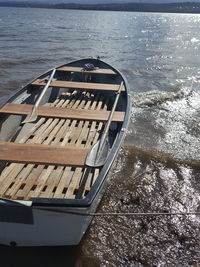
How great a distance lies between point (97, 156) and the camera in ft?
18.3

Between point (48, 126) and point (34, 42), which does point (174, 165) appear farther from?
point (34, 42)

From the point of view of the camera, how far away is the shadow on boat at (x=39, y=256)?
5.26 meters

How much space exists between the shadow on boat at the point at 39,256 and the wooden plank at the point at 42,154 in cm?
147

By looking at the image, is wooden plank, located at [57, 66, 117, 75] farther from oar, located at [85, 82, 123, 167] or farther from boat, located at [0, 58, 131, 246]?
oar, located at [85, 82, 123, 167]

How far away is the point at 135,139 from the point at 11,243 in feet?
18.0

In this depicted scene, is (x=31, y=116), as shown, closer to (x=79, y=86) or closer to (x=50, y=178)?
(x=50, y=178)

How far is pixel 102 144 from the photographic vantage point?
5.91 metres

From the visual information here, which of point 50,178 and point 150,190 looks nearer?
point 50,178

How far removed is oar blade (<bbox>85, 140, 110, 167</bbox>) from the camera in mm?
5395

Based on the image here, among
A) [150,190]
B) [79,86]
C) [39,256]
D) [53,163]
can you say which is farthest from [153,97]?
[39,256]

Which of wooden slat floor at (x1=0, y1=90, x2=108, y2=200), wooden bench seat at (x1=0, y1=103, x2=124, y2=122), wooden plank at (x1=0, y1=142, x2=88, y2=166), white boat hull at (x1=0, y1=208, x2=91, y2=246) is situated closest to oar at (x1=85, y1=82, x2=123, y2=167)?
wooden plank at (x1=0, y1=142, x2=88, y2=166)

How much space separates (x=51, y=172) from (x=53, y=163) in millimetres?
762

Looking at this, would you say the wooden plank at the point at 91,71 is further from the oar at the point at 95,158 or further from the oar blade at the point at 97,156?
the oar blade at the point at 97,156

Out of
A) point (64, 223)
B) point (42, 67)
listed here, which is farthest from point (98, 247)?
point (42, 67)
